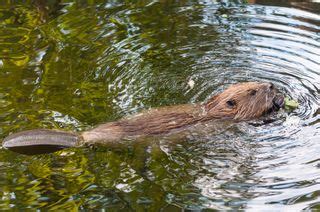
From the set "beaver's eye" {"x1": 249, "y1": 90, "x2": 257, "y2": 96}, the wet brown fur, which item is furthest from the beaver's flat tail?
"beaver's eye" {"x1": 249, "y1": 90, "x2": 257, "y2": 96}

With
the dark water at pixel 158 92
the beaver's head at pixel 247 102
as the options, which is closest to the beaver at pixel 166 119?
the beaver's head at pixel 247 102

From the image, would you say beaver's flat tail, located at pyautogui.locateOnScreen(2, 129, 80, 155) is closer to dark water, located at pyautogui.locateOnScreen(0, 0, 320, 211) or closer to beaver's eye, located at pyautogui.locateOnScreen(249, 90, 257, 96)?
dark water, located at pyautogui.locateOnScreen(0, 0, 320, 211)

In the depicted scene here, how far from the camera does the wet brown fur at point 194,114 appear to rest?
4.61 metres

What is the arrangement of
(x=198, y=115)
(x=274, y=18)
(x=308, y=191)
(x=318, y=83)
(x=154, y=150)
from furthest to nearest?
(x=274, y=18) → (x=318, y=83) → (x=198, y=115) → (x=154, y=150) → (x=308, y=191)

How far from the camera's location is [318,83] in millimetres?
5250

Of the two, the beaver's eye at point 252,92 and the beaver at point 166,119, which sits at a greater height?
the beaver's eye at point 252,92

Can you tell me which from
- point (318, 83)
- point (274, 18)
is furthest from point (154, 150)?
point (274, 18)

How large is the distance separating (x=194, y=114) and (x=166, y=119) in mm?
296

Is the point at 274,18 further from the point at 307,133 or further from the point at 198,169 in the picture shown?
the point at 198,169

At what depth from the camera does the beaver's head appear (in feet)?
16.6

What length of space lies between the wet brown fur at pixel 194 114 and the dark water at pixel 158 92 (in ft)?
0.40

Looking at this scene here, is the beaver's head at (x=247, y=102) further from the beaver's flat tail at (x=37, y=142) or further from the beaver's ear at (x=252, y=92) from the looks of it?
the beaver's flat tail at (x=37, y=142)

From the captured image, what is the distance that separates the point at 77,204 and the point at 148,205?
0.48m

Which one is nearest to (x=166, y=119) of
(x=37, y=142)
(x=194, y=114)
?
(x=194, y=114)
